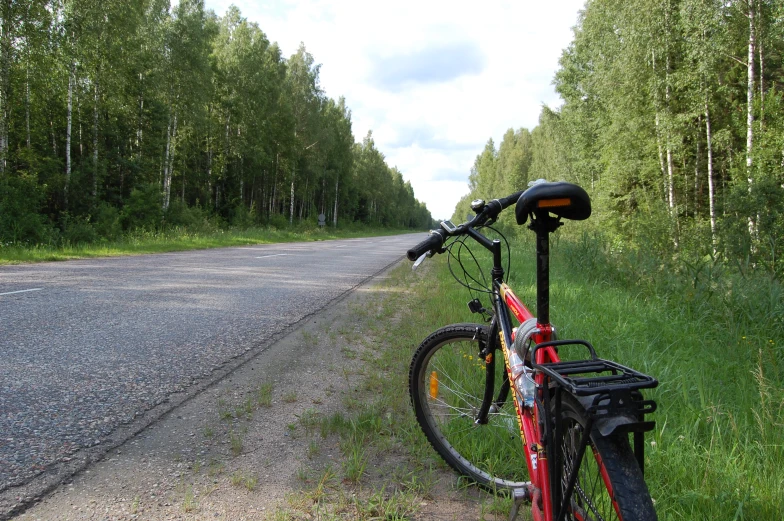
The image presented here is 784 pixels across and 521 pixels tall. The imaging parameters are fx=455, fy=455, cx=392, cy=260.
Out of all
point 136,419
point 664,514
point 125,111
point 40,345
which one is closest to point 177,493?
point 136,419

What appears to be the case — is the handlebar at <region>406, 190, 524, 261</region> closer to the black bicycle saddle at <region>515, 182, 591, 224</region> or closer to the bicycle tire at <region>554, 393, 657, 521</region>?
the black bicycle saddle at <region>515, 182, 591, 224</region>

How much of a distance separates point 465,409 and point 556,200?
150 cm

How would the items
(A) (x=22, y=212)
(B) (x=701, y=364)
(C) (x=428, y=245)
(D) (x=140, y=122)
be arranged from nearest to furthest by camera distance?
(C) (x=428, y=245) < (B) (x=701, y=364) < (A) (x=22, y=212) < (D) (x=140, y=122)

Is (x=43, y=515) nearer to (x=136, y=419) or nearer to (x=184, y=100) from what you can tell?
(x=136, y=419)

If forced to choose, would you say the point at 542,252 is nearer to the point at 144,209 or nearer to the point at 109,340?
the point at 109,340

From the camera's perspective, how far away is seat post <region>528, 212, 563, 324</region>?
169 centimetres

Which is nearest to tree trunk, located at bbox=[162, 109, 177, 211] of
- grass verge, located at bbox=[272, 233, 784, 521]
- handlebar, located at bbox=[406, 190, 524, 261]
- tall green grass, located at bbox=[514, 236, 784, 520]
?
tall green grass, located at bbox=[514, 236, 784, 520]

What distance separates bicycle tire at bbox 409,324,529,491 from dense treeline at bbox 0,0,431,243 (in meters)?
15.0

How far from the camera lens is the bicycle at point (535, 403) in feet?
3.73

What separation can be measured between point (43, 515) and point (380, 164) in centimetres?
6931

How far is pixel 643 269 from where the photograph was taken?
801cm

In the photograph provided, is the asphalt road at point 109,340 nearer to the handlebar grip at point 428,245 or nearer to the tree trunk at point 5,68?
the handlebar grip at point 428,245

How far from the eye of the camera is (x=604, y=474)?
1181mm

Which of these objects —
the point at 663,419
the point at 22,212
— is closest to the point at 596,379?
the point at 663,419
